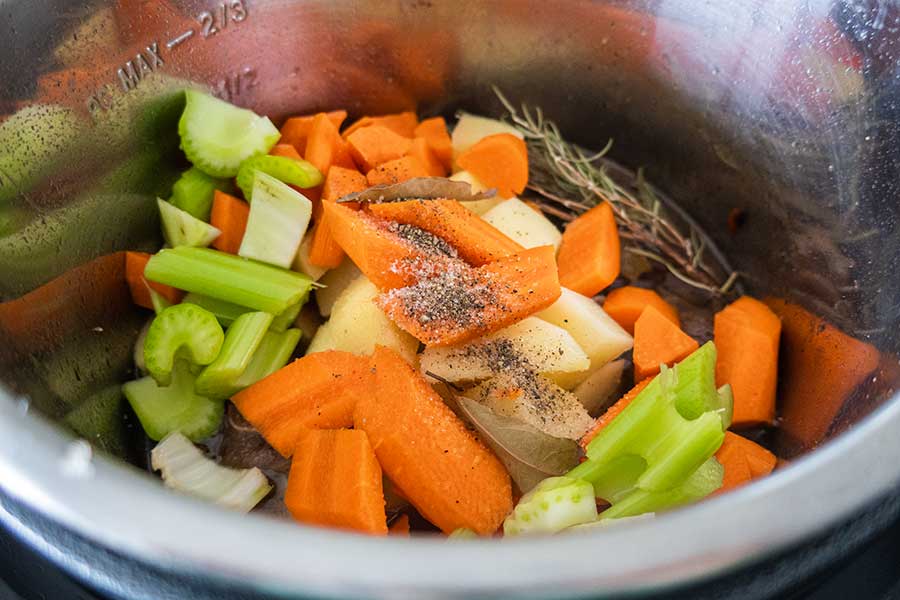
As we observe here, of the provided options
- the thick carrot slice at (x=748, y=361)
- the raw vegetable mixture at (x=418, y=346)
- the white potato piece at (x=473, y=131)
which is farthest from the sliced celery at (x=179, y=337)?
the thick carrot slice at (x=748, y=361)

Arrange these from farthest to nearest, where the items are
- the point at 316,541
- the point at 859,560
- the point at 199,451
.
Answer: the point at 199,451 < the point at 859,560 < the point at 316,541

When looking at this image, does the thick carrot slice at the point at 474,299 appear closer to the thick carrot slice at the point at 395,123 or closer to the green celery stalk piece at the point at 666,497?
the green celery stalk piece at the point at 666,497

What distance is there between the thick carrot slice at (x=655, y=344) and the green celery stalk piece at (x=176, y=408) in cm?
72

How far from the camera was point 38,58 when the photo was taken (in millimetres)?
1395

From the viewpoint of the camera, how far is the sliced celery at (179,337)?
1408 mm

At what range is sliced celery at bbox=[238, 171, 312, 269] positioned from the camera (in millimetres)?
1529

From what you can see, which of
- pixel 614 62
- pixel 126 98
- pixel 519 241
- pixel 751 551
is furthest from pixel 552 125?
pixel 751 551

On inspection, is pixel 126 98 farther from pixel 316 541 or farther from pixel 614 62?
pixel 316 541

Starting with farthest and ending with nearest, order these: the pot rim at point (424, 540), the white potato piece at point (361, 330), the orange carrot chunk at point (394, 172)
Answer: the orange carrot chunk at point (394, 172)
the white potato piece at point (361, 330)
the pot rim at point (424, 540)

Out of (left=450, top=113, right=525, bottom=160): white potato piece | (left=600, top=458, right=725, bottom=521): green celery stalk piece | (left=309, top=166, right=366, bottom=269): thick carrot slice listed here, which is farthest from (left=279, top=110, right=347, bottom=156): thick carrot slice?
(left=600, top=458, right=725, bottom=521): green celery stalk piece

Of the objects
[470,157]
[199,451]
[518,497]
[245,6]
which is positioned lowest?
[199,451]

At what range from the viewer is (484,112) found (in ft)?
6.21

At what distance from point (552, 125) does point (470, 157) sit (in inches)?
8.6

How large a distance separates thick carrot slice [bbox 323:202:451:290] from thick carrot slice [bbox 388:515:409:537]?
368 mm
